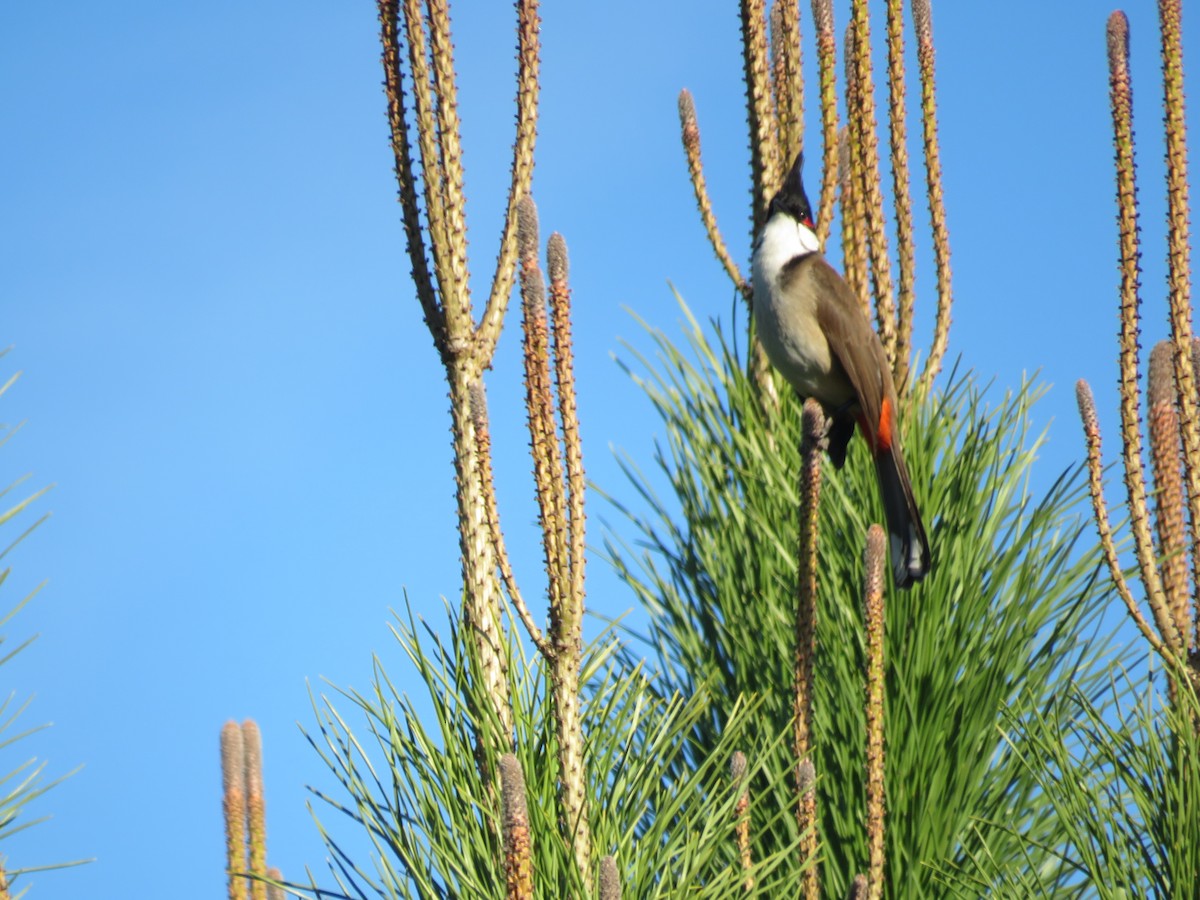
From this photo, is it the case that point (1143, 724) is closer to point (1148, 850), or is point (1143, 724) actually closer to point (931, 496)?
point (1148, 850)

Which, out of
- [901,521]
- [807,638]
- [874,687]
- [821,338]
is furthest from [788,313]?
[874,687]

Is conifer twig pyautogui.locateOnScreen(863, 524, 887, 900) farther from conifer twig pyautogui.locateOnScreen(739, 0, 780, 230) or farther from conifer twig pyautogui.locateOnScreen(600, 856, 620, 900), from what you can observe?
conifer twig pyautogui.locateOnScreen(739, 0, 780, 230)

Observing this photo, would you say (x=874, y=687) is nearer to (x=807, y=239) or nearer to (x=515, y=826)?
(x=515, y=826)

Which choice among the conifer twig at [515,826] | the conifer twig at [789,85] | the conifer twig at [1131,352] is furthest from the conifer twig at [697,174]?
the conifer twig at [515,826]

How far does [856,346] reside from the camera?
3.88 metres

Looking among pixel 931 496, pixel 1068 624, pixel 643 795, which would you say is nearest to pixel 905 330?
pixel 931 496

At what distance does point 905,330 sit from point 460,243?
1597 mm

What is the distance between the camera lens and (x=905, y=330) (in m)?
4.10

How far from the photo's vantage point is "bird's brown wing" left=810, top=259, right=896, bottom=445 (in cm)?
380

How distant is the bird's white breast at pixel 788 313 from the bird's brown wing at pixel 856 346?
0.03m

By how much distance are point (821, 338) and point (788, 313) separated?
5.3 inches

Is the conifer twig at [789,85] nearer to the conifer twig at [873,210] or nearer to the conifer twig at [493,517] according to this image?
the conifer twig at [873,210]

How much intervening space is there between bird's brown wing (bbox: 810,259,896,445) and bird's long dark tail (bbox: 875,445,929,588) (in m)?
0.11

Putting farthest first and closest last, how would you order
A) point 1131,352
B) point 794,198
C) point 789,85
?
point 789,85, point 794,198, point 1131,352
